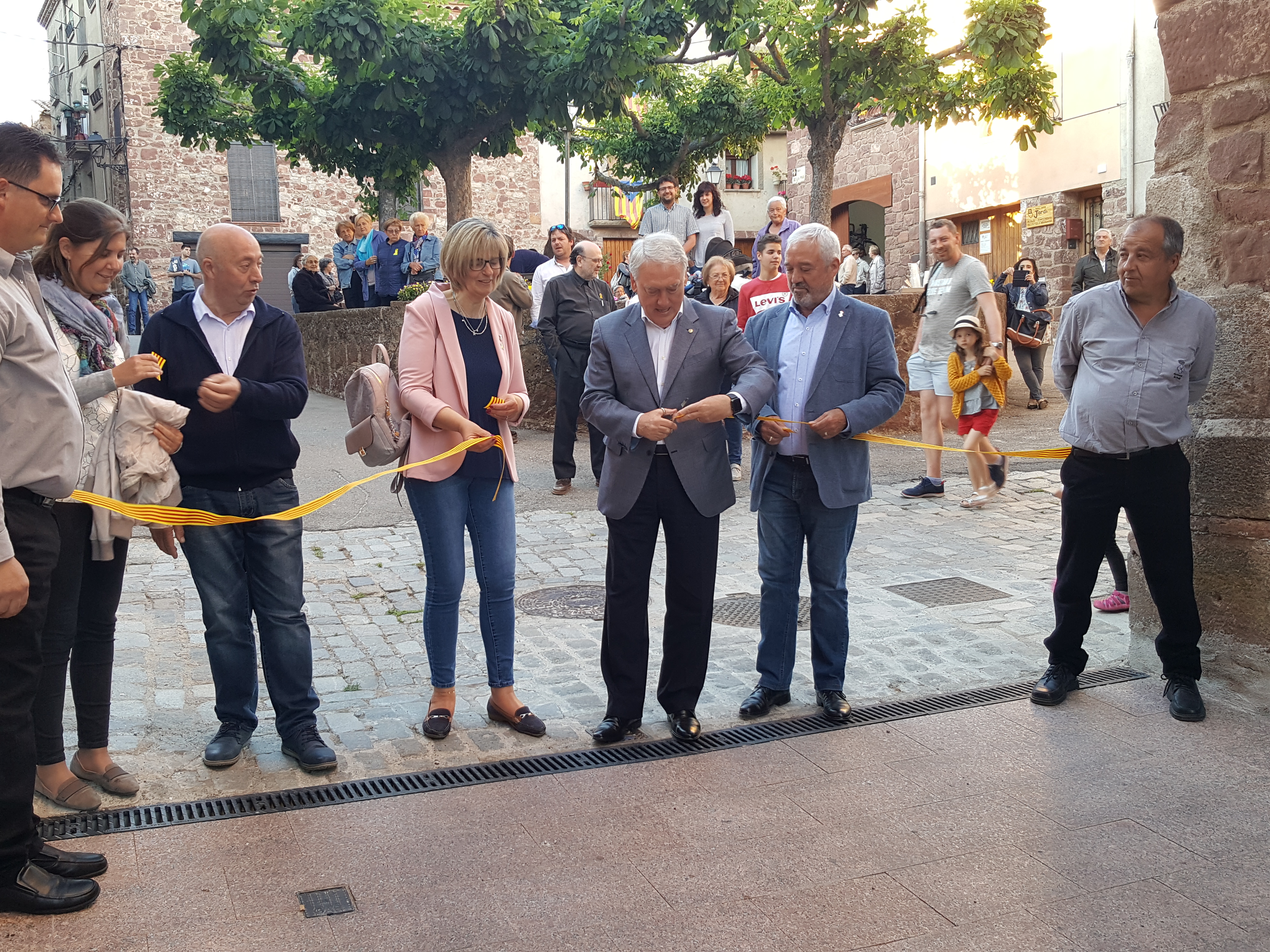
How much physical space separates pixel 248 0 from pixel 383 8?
5.63 feet

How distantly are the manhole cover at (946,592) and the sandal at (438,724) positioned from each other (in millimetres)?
2911

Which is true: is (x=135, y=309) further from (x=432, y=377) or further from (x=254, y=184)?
(x=432, y=377)

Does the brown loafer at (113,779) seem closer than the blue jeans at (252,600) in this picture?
Yes

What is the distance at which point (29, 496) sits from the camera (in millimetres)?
3355

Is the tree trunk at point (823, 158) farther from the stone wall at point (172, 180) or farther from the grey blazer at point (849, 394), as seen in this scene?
the stone wall at point (172, 180)

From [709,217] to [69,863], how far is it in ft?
31.9

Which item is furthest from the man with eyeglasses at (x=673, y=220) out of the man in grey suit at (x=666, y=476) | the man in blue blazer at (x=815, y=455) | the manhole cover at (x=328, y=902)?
the manhole cover at (x=328, y=902)

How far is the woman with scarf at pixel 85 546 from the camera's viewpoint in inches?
153

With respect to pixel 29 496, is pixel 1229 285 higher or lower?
higher

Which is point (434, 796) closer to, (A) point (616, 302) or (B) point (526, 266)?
(A) point (616, 302)

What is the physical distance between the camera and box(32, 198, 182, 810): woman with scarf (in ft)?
12.7

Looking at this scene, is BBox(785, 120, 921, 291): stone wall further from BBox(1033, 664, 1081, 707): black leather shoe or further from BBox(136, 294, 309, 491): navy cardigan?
BBox(136, 294, 309, 491): navy cardigan

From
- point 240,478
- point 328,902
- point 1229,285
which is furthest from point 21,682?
point 1229,285

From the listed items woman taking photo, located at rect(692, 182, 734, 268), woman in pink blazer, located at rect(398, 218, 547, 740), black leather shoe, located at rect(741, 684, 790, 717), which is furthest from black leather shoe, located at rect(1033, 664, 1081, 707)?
woman taking photo, located at rect(692, 182, 734, 268)
